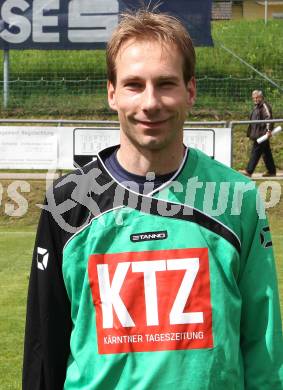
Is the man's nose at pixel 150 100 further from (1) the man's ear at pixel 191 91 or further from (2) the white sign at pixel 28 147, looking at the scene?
(2) the white sign at pixel 28 147

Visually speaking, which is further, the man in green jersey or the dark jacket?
the dark jacket

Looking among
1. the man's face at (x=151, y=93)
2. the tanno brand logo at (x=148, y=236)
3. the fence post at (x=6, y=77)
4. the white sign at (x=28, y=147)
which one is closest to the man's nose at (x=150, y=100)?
the man's face at (x=151, y=93)

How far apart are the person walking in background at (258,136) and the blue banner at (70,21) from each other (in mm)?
3133

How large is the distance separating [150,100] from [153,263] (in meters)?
0.50

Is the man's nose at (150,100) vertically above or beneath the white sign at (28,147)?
above

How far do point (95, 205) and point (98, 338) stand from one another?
0.42 m

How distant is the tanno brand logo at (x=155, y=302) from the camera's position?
2.79m

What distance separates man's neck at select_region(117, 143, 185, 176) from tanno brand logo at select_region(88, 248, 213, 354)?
0.27m

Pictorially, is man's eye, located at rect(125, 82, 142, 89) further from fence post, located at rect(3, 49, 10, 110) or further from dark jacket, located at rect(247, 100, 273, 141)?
fence post, located at rect(3, 49, 10, 110)

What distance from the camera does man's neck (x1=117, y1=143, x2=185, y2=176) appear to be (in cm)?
289

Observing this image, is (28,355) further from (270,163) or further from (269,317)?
(270,163)

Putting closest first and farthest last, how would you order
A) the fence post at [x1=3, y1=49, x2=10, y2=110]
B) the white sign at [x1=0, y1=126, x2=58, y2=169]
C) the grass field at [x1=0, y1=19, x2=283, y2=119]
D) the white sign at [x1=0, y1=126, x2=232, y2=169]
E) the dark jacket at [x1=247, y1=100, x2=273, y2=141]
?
1. the white sign at [x1=0, y1=126, x2=232, y2=169]
2. the white sign at [x1=0, y1=126, x2=58, y2=169]
3. the dark jacket at [x1=247, y1=100, x2=273, y2=141]
4. the fence post at [x1=3, y1=49, x2=10, y2=110]
5. the grass field at [x1=0, y1=19, x2=283, y2=119]

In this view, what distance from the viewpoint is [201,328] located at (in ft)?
9.18

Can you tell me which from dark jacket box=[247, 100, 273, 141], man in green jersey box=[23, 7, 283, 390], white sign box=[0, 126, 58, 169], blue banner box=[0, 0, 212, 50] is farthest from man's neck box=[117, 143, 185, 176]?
blue banner box=[0, 0, 212, 50]
